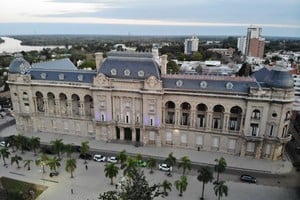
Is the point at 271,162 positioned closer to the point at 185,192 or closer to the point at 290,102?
the point at 290,102

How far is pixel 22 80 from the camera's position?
7262 centimetres

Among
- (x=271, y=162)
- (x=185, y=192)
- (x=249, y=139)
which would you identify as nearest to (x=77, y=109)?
(x=185, y=192)

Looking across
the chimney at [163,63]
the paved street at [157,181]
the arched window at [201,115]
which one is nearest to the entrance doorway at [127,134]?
the paved street at [157,181]

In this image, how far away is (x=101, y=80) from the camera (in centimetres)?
6650

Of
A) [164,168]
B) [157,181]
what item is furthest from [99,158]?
[157,181]

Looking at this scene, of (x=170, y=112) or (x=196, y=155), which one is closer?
(x=196, y=155)

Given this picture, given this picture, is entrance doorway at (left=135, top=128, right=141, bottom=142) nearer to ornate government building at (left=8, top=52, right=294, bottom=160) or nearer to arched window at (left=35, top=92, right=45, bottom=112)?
ornate government building at (left=8, top=52, right=294, bottom=160)

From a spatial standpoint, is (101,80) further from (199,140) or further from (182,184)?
(182,184)

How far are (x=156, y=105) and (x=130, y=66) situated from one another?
1180 cm

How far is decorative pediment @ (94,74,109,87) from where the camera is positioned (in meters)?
66.2

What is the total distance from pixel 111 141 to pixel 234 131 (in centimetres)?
3197

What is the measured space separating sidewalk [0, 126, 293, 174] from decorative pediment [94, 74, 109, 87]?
1595cm

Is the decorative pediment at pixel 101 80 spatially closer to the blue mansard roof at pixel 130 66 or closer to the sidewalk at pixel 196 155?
the blue mansard roof at pixel 130 66

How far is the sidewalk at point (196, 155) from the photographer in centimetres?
5919
